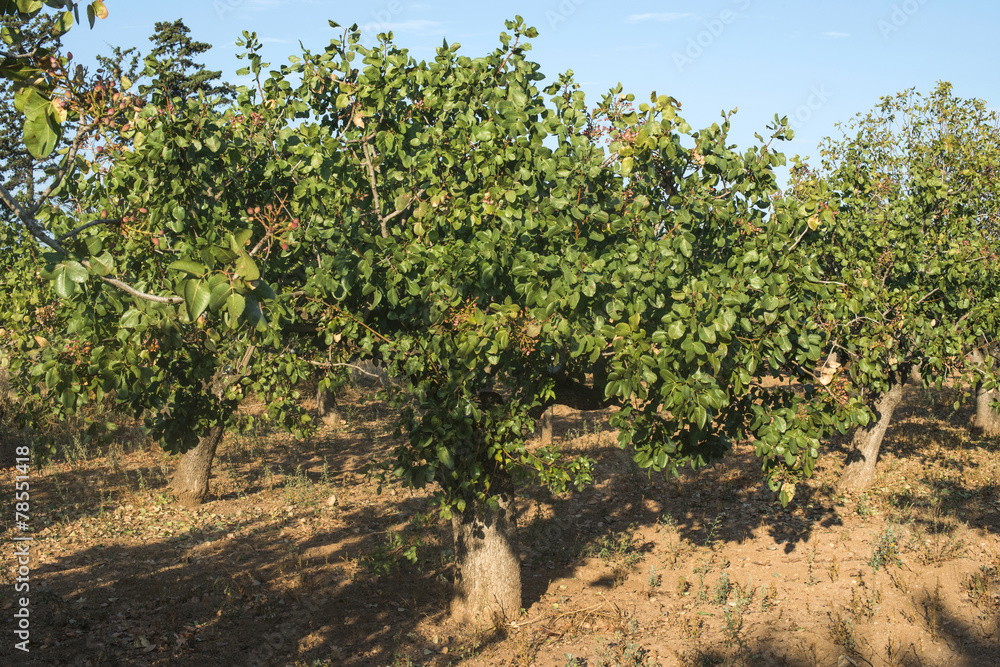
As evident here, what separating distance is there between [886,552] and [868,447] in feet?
11.5

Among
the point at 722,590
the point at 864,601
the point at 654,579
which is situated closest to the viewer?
the point at 864,601

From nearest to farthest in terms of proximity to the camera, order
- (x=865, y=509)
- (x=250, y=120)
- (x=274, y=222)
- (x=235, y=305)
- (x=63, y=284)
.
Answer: (x=235, y=305), (x=63, y=284), (x=274, y=222), (x=250, y=120), (x=865, y=509)

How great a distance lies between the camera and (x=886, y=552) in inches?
383

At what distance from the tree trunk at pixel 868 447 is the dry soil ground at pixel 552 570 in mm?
453

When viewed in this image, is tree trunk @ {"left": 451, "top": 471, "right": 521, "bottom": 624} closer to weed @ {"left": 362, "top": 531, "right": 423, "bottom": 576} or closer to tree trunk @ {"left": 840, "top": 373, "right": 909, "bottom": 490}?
weed @ {"left": 362, "top": 531, "right": 423, "bottom": 576}

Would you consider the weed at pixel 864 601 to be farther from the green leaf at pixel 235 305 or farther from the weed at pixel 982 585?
the green leaf at pixel 235 305

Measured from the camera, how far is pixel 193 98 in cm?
667

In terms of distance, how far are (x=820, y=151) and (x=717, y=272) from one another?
16.2 metres

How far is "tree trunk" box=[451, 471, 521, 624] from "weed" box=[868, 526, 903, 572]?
16.1 ft

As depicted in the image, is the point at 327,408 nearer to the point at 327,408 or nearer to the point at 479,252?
→ the point at 327,408

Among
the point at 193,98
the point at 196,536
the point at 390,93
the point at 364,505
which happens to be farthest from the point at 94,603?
the point at 390,93

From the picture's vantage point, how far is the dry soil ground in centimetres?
787

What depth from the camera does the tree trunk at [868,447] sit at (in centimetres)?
1278

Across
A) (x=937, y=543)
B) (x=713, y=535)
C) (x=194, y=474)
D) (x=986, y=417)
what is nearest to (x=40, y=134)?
(x=713, y=535)
